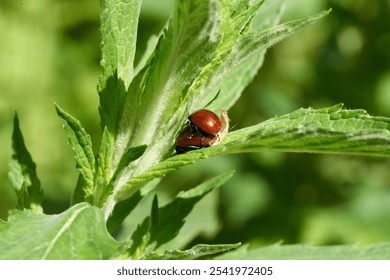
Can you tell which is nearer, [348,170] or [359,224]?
[359,224]

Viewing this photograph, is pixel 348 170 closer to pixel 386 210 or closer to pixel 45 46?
pixel 386 210

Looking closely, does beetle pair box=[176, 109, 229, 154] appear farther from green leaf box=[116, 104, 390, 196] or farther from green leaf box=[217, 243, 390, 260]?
green leaf box=[217, 243, 390, 260]

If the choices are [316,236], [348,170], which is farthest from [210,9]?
[348,170]

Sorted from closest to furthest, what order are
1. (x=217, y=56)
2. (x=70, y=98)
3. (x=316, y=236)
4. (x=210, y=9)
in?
(x=210, y=9), (x=217, y=56), (x=316, y=236), (x=70, y=98)

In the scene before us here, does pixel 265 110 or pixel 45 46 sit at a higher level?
pixel 45 46

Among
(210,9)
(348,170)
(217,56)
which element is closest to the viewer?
(210,9)

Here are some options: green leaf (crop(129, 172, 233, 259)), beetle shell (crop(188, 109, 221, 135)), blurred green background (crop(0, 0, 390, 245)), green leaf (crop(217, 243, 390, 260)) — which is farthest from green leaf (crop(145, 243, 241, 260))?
blurred green background (crop(0, 0, 390, 245))

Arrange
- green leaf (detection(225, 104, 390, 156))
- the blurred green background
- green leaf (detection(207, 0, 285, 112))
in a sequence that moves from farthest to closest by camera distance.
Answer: the blurred green background, green leaf (detection(207, 0, 285, 112)), green leaf (detection(225, 104, 390, 156))
